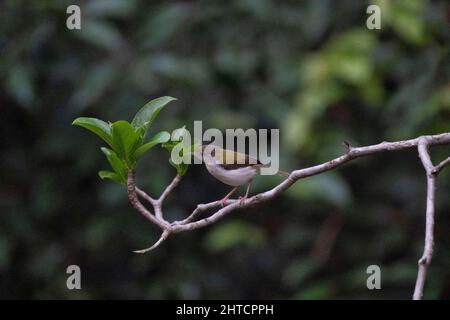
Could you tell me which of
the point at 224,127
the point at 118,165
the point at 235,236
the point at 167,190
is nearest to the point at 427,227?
the point at 167,190

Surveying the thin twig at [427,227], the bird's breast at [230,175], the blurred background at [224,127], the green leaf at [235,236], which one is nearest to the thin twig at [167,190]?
the bird's breast at [230,175]

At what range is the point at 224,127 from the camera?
176 inches

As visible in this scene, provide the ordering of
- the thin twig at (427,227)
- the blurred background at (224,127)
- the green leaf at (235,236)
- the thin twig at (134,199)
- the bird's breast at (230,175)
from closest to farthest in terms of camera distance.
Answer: the thin twig at (427,227) < the thin twig at (134,199) < the bird's breast at (230,175) < the blurred background at (224,127) < the green leaf at (235,236)

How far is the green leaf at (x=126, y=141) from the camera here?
6.89 feet

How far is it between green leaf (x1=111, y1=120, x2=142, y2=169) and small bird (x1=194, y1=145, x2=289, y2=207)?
1.05 ft

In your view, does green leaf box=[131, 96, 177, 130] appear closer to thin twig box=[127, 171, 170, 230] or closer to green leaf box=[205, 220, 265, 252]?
thin twig box=[127, 171, 170, 230]

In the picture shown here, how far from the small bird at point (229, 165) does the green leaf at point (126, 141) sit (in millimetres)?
321

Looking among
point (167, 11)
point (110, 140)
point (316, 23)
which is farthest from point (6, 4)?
point (110, 140)

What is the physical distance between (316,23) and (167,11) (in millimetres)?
866

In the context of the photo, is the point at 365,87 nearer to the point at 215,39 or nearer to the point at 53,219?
the point at 215,39

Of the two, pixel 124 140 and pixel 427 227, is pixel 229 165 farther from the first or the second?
pixel 427 227

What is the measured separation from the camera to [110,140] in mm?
2139

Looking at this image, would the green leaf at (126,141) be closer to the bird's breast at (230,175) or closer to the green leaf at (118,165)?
the green leaf at (118,165)

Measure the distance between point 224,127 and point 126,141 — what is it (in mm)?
2381
